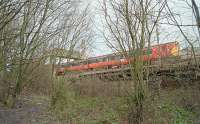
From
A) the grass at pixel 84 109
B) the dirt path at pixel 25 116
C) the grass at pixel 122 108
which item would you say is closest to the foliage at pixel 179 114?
the grass at pixel 122 108

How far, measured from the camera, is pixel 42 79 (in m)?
20.6

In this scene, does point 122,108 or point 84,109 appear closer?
point 122,108

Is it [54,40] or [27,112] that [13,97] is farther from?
[54,40]

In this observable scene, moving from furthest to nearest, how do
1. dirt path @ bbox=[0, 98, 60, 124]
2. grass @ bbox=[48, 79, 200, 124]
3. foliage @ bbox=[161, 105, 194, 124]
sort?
foliage @ bbox=[161, 105, 194, 124] < dirt path @ bbox=[0, 98, 60, 124] < grass @ bbox=[48, 79, 200, 124]

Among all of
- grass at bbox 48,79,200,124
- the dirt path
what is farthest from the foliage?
the dirt path

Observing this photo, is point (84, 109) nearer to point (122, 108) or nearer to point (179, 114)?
point (122, 108)

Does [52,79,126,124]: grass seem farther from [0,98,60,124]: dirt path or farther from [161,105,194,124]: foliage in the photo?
[161,105,194,124]: foliage

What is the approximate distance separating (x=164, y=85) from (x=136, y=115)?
269 inches

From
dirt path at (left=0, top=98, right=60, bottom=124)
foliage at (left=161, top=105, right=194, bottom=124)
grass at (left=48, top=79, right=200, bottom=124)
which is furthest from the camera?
foliage at (left=161, top=105, right=194, bottom=124)

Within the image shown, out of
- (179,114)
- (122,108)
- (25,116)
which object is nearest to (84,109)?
(122,108)

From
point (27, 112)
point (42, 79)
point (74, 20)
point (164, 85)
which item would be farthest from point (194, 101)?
point (42, 79)

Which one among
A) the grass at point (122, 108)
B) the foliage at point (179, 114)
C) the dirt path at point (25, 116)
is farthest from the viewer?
the foliage at point (179, 114)

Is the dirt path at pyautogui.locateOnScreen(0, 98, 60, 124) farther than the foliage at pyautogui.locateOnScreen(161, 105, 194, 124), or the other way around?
the foliage at pyautogui.locateOnScreen(161, 105, 194, 124)

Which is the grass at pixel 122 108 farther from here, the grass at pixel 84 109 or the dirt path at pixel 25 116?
the dirt path at pixel 25 116
